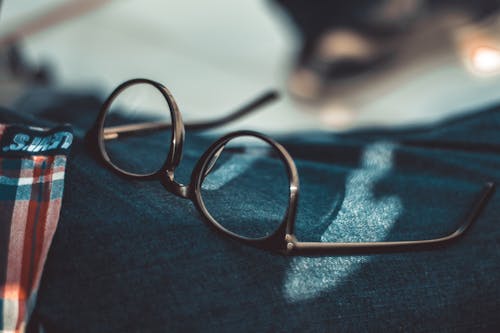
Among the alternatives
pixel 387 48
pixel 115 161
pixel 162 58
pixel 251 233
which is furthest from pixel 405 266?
pixel 162 58

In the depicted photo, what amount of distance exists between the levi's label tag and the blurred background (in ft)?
2.70

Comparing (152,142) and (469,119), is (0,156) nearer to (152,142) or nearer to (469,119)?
(152,142)

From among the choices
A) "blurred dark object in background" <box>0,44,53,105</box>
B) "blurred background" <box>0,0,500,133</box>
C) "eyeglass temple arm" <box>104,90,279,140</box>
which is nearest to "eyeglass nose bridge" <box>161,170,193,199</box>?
"eyeglass temple arm" <box>104,90,279,140</box>

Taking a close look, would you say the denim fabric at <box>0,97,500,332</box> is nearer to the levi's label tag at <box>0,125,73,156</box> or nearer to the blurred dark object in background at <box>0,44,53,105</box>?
the levi's label tag at <box>0,125,73,156</box>

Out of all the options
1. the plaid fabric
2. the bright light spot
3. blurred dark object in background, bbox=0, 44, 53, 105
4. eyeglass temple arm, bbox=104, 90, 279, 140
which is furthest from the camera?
the bright light spot

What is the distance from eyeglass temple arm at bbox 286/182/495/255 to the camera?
26cm

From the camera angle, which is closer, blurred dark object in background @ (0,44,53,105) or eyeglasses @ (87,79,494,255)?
eyeglasses @ (87,79,494,255)

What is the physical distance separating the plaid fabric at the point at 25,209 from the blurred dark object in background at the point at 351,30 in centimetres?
114

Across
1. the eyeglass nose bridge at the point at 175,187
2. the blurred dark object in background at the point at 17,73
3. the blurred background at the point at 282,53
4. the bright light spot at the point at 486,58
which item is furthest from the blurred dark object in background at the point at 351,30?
the eyeglass nose bridge at the point at 175,187

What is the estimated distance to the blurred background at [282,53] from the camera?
1.29 m

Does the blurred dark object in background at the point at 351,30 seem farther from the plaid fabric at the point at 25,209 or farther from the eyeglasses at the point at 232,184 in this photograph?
the plaid fabric at the point at 25,209

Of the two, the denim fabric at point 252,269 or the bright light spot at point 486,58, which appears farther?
the bright light spot at point 486,58

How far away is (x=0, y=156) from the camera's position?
10.9 inches

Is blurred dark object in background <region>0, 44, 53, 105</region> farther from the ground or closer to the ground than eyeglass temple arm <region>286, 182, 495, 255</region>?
closer to the ground
